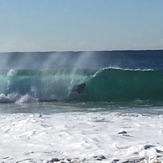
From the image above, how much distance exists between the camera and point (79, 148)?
6711 mm

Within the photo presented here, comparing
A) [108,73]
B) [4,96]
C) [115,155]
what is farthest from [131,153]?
[108,73]

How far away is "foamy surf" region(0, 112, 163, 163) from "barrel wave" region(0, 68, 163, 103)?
10.1m

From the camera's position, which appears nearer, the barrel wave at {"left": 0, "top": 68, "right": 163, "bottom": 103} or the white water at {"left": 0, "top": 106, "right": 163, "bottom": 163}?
the white water at {"left": 0, "top": 106, "right": 163, "bottom": 163}

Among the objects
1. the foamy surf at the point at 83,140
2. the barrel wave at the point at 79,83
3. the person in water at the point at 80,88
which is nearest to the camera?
the foamy surf at the point at 83,140

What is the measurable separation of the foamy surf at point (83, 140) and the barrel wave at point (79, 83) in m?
10.1

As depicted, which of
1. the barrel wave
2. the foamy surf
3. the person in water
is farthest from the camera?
the person in water

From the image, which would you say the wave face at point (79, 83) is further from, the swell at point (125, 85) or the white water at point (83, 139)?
the white water at point (83, 139)

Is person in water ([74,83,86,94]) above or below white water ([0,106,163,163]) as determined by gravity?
above

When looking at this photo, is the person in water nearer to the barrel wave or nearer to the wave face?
the wave face

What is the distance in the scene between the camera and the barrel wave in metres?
20.4

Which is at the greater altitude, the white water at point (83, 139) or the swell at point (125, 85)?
the swell at point (125, 85)

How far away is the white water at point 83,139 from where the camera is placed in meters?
6.20

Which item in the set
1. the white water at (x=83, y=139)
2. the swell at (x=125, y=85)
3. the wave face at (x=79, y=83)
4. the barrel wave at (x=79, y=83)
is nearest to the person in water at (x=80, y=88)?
the wave face at (x=79, y=83)

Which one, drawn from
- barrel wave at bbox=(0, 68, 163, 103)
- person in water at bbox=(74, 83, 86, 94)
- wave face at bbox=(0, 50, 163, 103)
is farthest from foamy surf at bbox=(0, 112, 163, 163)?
person in water at bbox=(74, 83, 86, 94)
